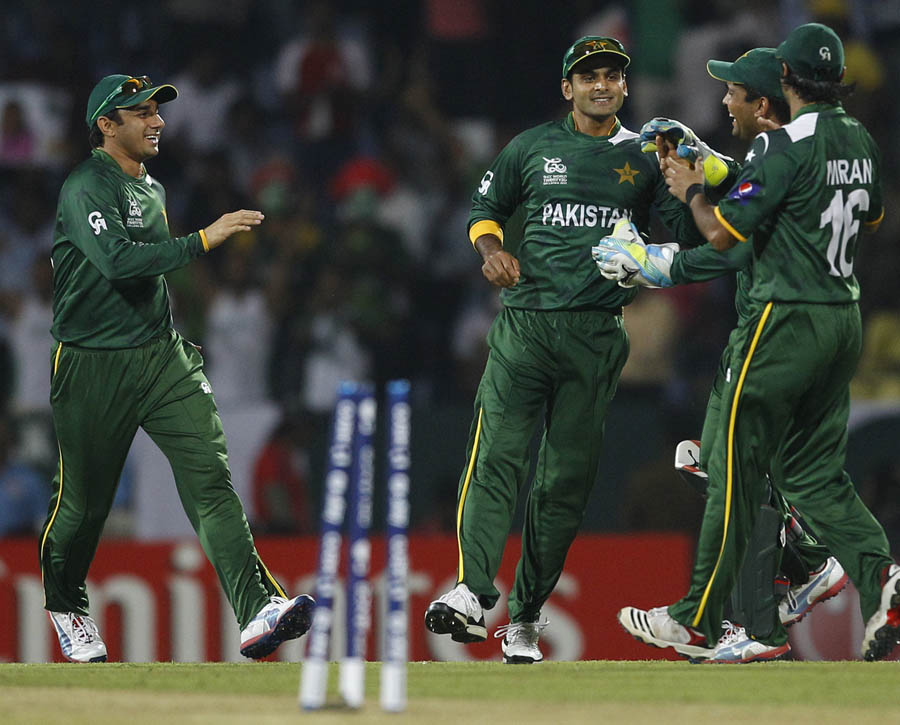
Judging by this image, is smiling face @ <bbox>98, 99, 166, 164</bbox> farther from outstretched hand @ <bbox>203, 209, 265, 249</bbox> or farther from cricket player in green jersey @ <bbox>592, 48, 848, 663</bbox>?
cricket player in green jersey @ <bbox>592, 48, 848, 663</bbox>

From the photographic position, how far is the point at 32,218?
13.2 metres

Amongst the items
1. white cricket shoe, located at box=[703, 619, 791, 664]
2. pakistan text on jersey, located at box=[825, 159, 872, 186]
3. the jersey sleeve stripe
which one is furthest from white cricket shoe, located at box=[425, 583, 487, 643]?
pakistan text on jersey, located at box=[825, 159, 872, 186]

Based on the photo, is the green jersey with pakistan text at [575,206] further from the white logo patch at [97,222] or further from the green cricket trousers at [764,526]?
the white logo patch at [97,222]

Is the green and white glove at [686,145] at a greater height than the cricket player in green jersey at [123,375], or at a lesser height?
greater

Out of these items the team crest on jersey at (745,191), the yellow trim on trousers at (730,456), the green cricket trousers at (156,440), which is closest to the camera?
the team crest on jersey at (745,191)

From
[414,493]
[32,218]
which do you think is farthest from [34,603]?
[32,218]

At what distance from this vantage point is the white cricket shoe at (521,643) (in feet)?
23.9

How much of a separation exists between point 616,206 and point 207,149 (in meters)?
7.11

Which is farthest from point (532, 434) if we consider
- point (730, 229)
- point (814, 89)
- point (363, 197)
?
point (363, 197)

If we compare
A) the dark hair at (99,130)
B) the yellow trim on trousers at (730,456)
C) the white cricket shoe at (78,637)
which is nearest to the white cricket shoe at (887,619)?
the yellow trim on trousers at (730,456)

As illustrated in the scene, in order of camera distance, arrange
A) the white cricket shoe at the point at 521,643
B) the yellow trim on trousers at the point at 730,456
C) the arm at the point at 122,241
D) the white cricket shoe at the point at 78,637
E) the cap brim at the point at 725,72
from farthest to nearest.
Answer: the white cricket shoe at the point at 78,637, the white cricket shoe at the point at 521,643, the arm at the point at 122,241, the cap brim at the point at 725,72, the yellow trim on trousers at the point at 730,456

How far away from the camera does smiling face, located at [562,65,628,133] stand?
7.23m

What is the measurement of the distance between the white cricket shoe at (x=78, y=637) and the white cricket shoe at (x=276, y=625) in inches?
28.8

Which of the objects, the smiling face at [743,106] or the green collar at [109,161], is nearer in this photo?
the smiling face at [743,106]
